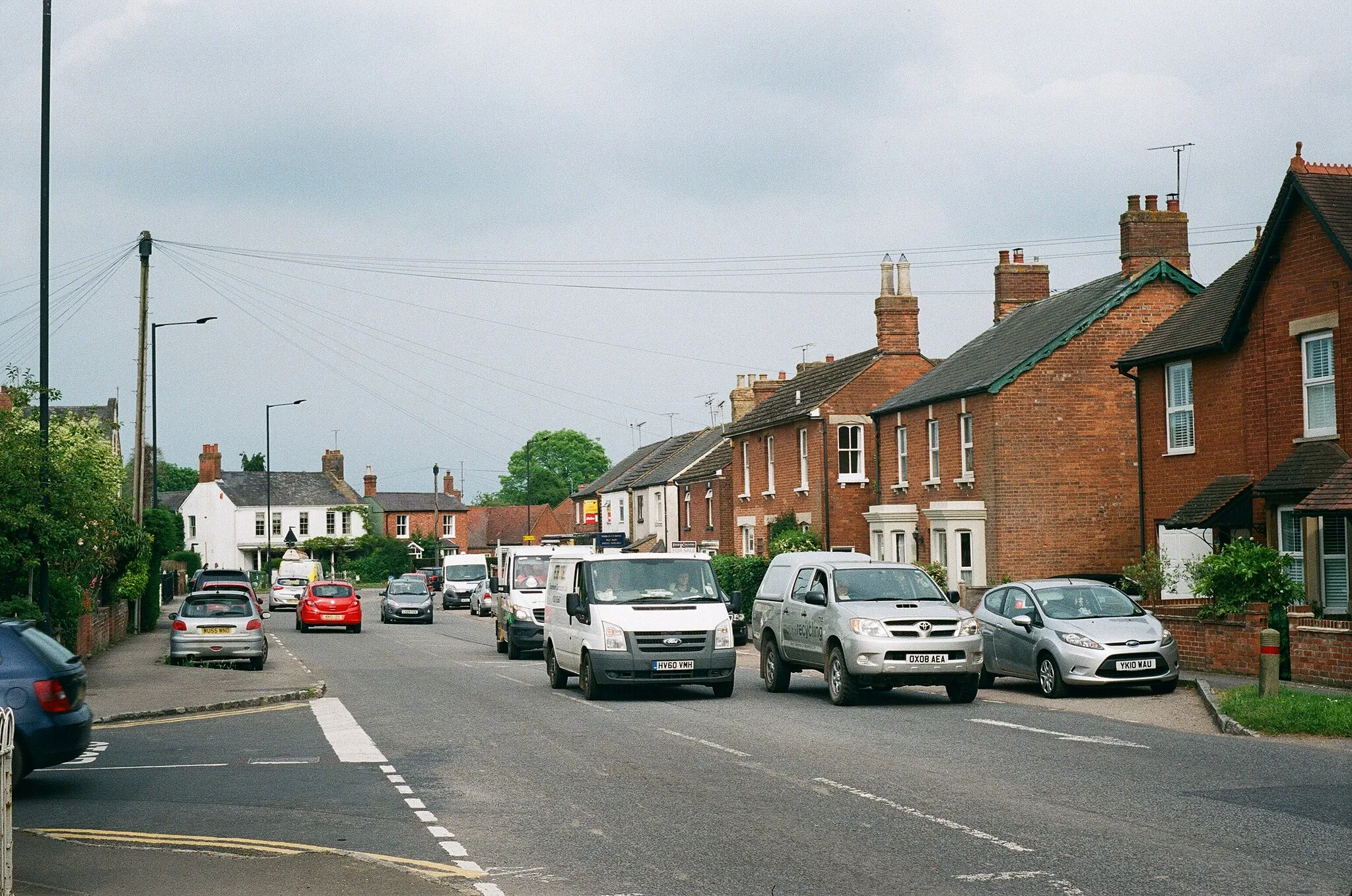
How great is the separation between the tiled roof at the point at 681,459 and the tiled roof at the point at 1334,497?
44069 mm

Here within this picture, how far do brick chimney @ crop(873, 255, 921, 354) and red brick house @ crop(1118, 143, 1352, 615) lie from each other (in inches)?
688

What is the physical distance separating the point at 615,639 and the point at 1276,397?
44.2 feet

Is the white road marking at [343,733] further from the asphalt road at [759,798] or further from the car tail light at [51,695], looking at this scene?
the car tail light at [51,695]

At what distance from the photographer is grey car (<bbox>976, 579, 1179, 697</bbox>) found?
1906 centimetres

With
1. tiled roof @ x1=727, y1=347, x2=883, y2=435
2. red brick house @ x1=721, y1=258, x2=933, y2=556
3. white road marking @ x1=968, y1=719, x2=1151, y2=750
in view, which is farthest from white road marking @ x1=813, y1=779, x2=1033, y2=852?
tiled roof @ x1=727, y1=347, x2=883, y2=435

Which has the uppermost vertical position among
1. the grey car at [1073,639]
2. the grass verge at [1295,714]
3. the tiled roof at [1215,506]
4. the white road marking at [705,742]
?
the tiled roof at [1215,506]

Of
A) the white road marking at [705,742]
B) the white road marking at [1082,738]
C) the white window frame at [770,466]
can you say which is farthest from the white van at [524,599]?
the white window frame at [770,466]

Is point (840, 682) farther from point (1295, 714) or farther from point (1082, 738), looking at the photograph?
point (1295, 714)

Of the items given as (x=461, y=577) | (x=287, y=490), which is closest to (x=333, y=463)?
(x=287, y=490)

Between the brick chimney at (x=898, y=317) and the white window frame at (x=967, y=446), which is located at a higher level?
the brick chimney at (x=898, y=317)

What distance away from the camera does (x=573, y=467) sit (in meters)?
139

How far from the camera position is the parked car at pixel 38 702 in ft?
37.2

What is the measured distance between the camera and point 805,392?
49.8 metres

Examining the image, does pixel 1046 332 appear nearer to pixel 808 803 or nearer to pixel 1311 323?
pixel 1311 323
